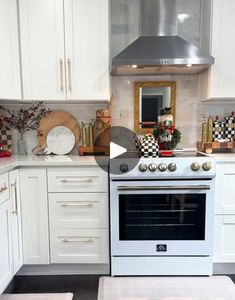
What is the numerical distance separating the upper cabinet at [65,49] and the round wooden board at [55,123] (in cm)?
33

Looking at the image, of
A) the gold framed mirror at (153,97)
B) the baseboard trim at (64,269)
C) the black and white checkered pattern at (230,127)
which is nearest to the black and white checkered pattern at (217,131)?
the black and white checkered pattern at (230,127)

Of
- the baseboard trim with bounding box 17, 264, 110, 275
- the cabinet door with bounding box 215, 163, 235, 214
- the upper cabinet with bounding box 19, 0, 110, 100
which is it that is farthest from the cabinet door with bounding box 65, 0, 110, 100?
the baseboard trim with bounding box 17, 264, 110, 275

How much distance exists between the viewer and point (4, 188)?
1921 millimetres

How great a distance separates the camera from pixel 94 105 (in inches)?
105

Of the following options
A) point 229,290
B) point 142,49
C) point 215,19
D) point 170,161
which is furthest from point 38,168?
point 215,19

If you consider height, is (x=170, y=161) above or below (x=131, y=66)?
below

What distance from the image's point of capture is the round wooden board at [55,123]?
264 cm

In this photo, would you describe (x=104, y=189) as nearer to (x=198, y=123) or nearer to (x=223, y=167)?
(x=223, y=167)

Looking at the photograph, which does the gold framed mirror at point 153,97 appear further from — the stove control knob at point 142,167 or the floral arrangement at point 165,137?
the stove control knob at point 142,167

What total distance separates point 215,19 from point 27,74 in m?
1.64

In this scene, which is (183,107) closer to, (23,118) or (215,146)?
(215,146)

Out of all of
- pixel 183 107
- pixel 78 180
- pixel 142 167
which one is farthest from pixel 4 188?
pixel 183 107

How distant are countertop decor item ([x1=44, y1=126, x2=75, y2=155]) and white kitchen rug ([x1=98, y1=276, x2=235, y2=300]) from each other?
3.91ft

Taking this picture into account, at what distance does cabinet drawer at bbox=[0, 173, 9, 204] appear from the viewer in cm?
188
